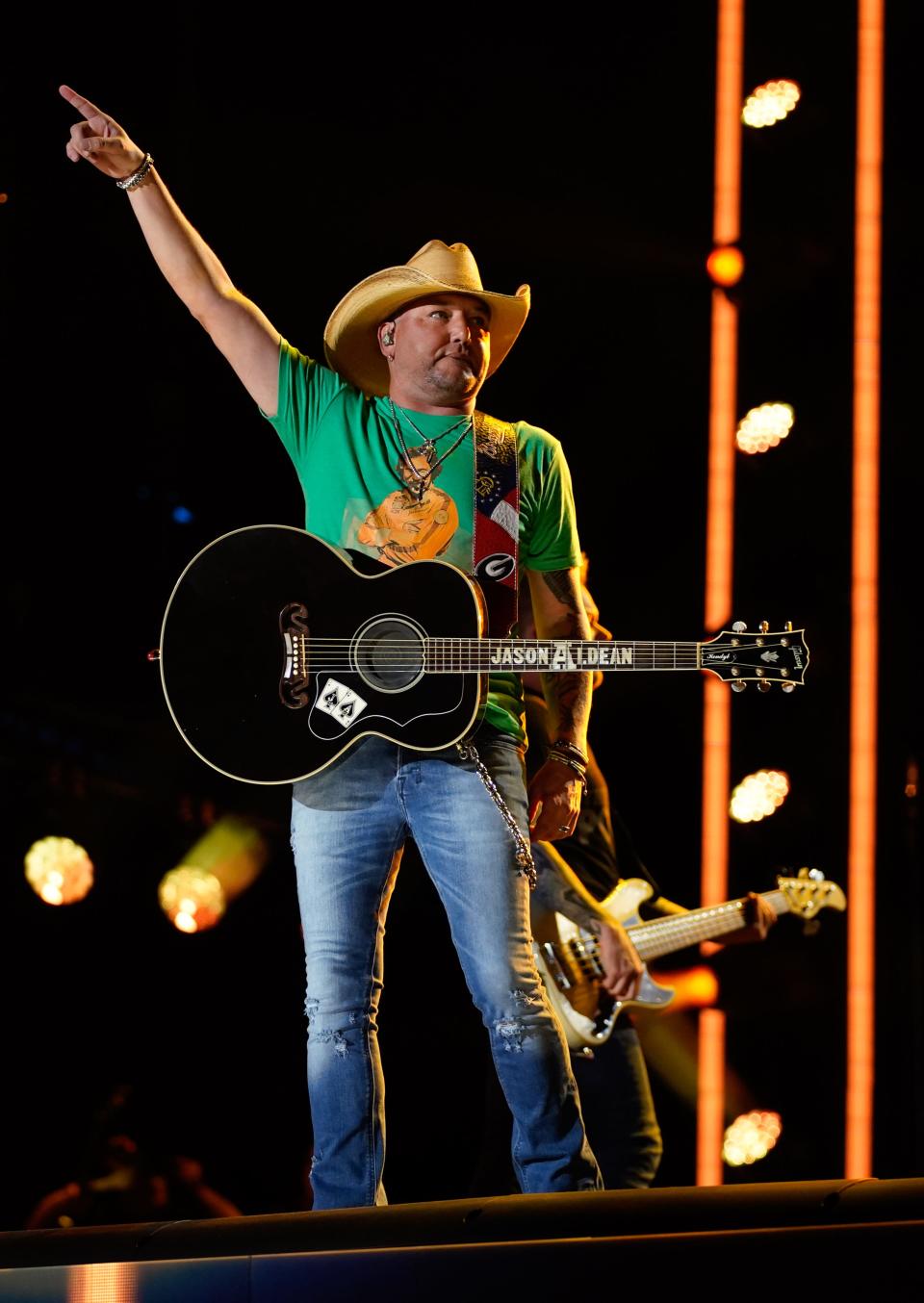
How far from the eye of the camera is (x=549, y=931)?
154 inches

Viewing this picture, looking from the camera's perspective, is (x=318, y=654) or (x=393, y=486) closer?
(x=318, y=654)

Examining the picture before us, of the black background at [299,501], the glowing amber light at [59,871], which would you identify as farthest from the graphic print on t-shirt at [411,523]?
the glowing amber light at [59,871]

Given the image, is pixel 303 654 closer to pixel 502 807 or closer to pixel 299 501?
pixel 502 807

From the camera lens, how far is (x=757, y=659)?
3102 millimetres

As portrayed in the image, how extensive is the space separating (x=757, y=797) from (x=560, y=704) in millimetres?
1430

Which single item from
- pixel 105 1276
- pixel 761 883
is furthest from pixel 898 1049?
pixel 105 1276

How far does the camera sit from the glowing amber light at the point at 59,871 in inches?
163

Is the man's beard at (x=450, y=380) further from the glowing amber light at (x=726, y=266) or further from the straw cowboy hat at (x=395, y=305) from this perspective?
the glowing amber light at (x=726, y=266)

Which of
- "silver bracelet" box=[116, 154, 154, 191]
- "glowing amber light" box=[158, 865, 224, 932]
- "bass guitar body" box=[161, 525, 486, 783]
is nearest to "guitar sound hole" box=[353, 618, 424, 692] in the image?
"bass guitar body" box=[161, 525, 486, 783]

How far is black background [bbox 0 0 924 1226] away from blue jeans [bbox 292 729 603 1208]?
1.27 m

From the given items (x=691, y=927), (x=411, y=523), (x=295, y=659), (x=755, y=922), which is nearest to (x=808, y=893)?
(x=755, y=922)

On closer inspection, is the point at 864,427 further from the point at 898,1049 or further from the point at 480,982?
the point at 480,982

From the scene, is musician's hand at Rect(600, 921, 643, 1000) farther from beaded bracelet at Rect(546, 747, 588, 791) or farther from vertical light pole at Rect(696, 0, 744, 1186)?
beaded bracelet at Rect(546, 747, 588, 791)


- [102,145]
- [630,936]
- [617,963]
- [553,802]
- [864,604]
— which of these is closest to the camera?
[102,145]
